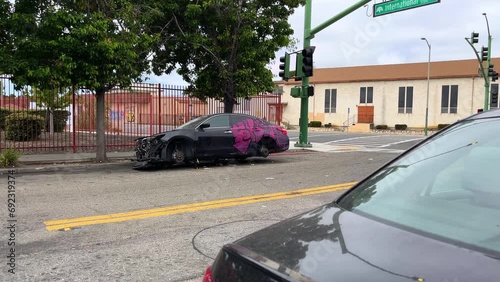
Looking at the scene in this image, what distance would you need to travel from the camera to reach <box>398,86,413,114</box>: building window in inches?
2133

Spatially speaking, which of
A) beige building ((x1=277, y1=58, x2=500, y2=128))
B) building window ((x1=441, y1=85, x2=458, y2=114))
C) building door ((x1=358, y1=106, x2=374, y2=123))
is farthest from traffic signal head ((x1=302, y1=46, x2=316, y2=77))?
building door ((x1=358, y1=106, x2=374, y2=123))

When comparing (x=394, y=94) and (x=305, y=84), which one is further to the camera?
(x=394, y=94)

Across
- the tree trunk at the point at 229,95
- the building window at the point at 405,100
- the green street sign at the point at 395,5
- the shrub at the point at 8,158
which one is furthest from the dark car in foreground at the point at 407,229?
the building window at the point at 405,100


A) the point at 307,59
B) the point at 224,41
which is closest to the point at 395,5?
the point at 307,59

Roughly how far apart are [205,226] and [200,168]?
6676mm

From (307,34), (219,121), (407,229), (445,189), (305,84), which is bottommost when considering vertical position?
(407,229)

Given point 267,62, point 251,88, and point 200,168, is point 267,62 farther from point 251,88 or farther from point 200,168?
point 200,168

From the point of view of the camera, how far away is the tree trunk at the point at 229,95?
16859 millimetres

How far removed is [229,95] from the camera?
17.2 m

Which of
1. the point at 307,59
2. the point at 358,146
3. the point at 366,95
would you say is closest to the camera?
the point at 307,59

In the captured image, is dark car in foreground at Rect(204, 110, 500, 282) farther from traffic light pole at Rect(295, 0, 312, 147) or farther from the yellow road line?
traffic light pole at Rect(295, 0, 312, 147)

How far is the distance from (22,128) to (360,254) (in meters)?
18.8

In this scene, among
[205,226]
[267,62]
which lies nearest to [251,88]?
[267,62]

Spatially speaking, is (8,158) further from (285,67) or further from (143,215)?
(285,67)
